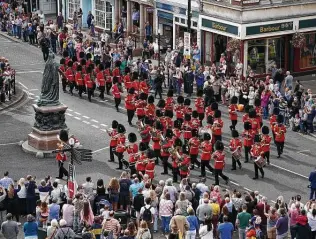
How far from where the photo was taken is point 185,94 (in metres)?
53.8

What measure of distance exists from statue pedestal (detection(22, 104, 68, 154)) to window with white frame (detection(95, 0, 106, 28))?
25.6 m

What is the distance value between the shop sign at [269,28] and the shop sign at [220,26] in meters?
0.76

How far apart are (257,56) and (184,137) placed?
1414 cm

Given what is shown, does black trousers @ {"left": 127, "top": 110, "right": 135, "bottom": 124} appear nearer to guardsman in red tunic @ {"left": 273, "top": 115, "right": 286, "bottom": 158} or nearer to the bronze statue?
the bronze statue

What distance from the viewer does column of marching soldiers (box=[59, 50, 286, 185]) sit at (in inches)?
1559

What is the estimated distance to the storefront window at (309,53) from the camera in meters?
57.8

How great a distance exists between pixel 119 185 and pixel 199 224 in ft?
12.2

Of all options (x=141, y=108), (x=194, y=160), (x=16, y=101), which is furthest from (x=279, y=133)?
(x=16, y=101)

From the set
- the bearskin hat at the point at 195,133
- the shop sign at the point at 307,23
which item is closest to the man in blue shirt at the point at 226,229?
the bearskin hat at the point at 195,133

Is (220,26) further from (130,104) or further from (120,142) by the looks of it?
(120,142)

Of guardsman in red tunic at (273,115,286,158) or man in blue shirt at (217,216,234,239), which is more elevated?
guardsman in red tunic at (273,115,286,158)

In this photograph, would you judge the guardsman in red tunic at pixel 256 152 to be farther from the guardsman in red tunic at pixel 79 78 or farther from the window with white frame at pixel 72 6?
the window with white frame at pixel 72 6

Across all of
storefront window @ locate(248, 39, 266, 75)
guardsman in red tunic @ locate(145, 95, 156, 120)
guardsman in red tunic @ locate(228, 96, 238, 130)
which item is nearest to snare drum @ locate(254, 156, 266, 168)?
guardsman in red tunic @ locate(228, 96, 238, 130)

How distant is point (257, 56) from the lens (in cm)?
5612
